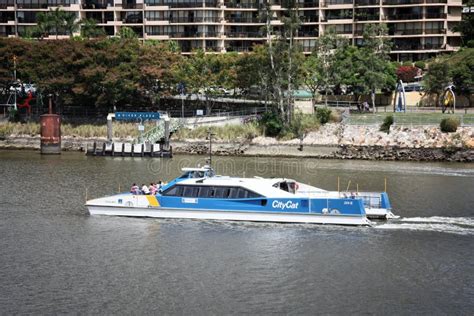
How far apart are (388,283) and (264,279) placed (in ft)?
20.6

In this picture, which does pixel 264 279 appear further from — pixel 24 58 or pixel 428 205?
pixel 24 58

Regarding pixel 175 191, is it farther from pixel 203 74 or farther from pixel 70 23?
pixel 70 23

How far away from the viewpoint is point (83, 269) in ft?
130

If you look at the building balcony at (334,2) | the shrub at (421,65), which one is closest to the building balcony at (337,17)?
the building balcony at (334,2)

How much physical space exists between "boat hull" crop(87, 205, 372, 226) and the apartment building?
84787 mm

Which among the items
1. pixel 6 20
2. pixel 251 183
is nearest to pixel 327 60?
pixel 251 183

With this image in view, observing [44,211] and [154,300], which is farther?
[44,211]

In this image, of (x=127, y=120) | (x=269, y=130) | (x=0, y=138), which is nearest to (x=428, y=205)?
(x=269, y=130)

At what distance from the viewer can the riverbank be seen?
83.6 meters

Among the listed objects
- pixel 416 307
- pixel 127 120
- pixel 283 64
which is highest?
pixel 283 64

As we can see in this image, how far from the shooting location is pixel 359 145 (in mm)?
86938

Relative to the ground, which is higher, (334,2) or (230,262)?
(334,2)

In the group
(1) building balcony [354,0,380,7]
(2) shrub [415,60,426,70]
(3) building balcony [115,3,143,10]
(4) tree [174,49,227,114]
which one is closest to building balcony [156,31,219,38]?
(3) building balcony [115,3,143,10]

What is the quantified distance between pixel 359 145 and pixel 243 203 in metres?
40.2
